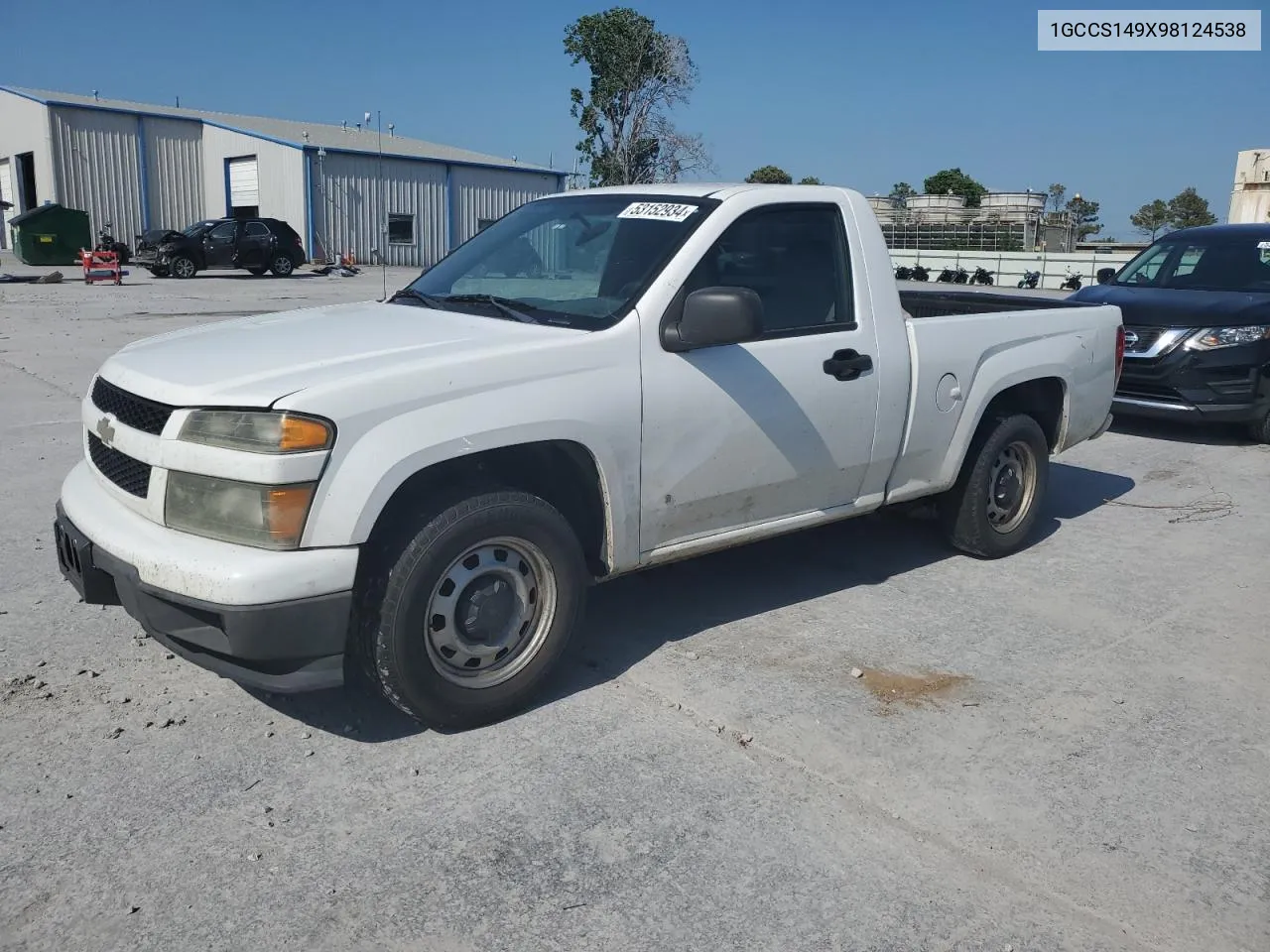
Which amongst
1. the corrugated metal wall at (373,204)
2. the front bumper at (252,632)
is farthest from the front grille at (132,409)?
the corrugated metal wall at (373,204)

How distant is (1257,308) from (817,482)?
248 inches

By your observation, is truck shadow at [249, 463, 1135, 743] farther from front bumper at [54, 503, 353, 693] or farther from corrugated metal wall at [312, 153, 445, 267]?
corrugated metal wall at [312, 153, 445, 267]

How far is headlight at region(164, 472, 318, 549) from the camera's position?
322 centimetres

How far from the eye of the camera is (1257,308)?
909cm

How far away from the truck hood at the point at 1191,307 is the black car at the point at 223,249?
25.4m

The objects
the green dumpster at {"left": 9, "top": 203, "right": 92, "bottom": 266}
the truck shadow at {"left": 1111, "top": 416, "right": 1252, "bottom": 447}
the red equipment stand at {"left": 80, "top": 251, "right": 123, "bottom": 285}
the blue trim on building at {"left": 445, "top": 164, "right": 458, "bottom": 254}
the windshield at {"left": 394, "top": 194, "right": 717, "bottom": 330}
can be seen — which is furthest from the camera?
the blue trim on building at {"left": 445, "top": 164, "right": 458, "bottom": 254}

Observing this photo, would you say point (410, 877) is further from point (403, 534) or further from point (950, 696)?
point (950, 696)

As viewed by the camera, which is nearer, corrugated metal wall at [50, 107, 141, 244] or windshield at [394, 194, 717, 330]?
windshield at [394, 194, 717, 330]

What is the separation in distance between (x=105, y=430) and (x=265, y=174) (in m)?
39.2

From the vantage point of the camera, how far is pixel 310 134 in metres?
43.9

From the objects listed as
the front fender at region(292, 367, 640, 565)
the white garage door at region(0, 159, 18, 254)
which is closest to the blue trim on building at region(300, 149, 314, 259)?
the white garage door at region(0, 159, 18, 254)

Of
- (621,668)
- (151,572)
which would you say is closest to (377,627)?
(151,572)

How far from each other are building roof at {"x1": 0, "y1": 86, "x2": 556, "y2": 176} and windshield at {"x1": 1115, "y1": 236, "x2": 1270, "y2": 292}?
29726 millimetres

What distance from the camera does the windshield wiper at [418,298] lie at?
15.4 ft
